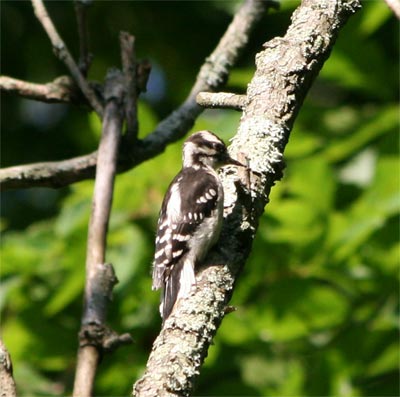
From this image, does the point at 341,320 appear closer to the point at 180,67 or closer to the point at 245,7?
the point at 245,7

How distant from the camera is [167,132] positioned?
16.4 ft

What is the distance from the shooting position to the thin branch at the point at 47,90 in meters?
4.84

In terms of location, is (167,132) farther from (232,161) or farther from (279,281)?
(279,281)

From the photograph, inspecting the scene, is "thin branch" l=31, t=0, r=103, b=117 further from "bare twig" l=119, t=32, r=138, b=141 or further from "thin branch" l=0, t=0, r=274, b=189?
"thin branch" l=0, t=0, r=274, b=189

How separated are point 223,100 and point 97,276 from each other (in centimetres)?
92

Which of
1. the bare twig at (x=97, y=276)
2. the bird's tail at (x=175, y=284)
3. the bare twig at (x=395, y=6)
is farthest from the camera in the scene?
the bird's tail at (x=175, y=284)

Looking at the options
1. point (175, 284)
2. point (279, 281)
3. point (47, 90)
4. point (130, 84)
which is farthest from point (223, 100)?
point (279, 281)

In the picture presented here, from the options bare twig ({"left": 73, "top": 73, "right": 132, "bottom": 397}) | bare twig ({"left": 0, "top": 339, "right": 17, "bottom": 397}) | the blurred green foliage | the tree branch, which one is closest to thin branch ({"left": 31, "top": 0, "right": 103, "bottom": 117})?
bare twig ({"left": 73, "top": 73, "right": 132, "bottom": 397})

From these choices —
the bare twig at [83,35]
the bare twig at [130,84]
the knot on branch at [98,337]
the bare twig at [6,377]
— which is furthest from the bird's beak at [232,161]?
the bare twig at [6,377]

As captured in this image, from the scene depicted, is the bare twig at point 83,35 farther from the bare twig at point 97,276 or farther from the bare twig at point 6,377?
the bare twig at point 6,377

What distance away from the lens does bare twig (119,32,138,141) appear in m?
4.75

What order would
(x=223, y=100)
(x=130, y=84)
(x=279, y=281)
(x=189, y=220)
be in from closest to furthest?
(x=223, y=100) → (x=130, y=84) → (x=189, y=220) → (x=279, y=281)

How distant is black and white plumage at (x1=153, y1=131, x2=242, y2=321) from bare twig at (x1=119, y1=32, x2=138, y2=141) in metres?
0.42

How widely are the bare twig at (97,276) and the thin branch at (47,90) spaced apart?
433 millimetres
